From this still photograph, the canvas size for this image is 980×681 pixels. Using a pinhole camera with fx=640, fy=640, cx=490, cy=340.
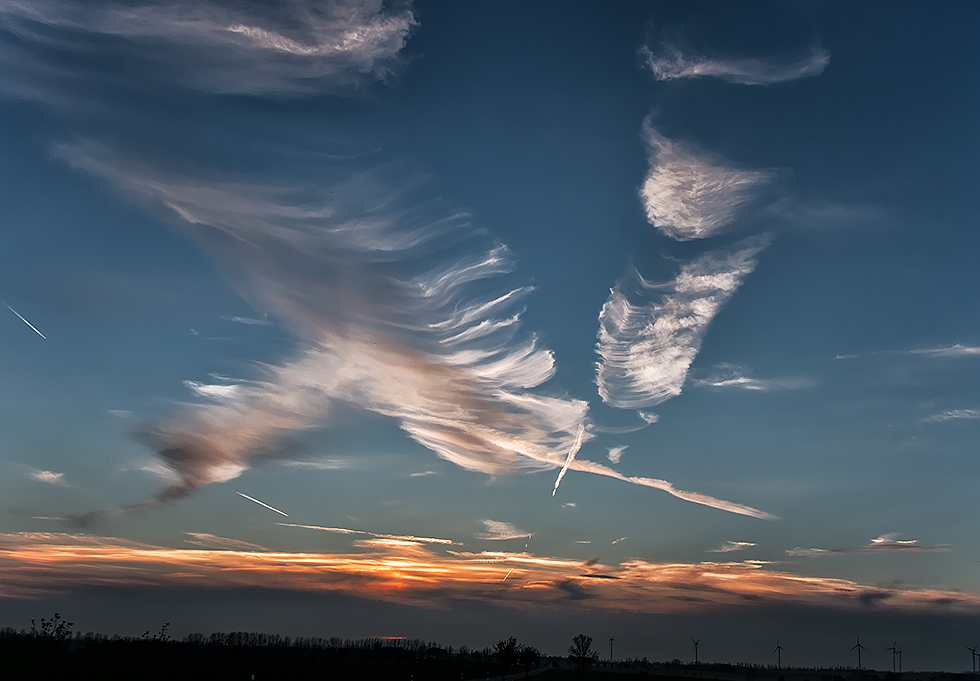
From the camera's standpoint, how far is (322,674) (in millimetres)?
179875

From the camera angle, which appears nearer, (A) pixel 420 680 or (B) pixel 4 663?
(B) pixel 4 663

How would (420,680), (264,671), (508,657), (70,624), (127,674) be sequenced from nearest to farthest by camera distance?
(70,624) < (127,674) < (420,680) < (264,671) < (508,657)

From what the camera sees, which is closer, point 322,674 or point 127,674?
point 127,674

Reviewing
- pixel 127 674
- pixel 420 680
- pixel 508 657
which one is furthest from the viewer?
pixel 508 657

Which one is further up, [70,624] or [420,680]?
[70,624]

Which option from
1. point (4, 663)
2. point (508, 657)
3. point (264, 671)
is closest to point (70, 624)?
point (4, 663)

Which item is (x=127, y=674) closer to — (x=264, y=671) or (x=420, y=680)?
(x=264, y=671)

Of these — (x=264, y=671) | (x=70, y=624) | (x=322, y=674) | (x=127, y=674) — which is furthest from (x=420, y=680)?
(x=70, y=624)

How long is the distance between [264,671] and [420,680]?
153ft

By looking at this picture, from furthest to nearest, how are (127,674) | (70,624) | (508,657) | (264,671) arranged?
(508,657) → (264,671) → (127,674) → (70,624)

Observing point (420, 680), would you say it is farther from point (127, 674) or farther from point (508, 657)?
point (127, 674)

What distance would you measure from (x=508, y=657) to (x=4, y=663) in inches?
5117

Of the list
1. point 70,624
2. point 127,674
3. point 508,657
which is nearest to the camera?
point 70,624

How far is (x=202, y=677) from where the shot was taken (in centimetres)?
14412
